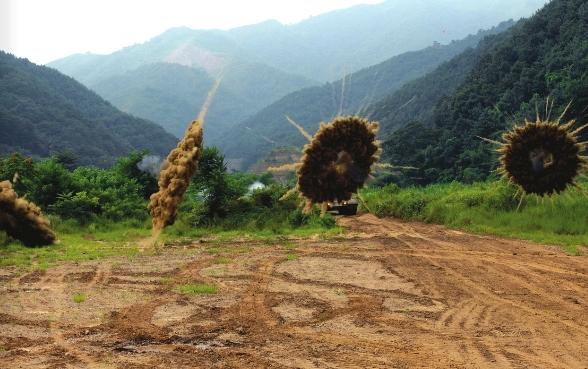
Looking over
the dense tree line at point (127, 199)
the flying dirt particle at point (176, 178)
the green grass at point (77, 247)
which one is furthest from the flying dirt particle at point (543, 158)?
the dense tree line at point (127, 199)

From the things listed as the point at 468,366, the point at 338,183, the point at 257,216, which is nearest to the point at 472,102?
the point at 257,216

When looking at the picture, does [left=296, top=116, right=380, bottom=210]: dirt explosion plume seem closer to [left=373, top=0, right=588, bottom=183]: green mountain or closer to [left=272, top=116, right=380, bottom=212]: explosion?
[left=272, top=116, right=380, bottom=212]: explosion

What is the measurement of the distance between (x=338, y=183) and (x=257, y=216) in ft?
73.1

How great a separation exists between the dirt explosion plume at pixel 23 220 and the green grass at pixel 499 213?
32.7ft

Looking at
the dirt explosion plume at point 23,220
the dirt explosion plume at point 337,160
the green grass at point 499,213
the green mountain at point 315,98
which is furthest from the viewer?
the green mountain at point 315,98

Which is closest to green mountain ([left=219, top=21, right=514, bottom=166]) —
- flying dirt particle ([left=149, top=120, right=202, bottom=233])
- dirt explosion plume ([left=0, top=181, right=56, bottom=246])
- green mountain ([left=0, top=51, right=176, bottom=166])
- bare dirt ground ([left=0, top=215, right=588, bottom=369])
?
green mountain ([left=0, top=51, right=176, bottom=166])

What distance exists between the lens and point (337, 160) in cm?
239

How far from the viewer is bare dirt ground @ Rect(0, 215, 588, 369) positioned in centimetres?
755

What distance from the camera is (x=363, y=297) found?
1123 cm

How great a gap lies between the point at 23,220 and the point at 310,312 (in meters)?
11.4

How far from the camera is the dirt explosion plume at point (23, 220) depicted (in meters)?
14.7

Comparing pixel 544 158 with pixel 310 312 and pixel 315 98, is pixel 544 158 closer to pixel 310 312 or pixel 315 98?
pixel 310 312

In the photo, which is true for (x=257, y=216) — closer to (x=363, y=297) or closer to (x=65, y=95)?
Answer: (x=363, y=297)

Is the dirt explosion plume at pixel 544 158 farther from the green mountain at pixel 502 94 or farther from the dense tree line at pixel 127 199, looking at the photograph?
the green mountain at pixel 502 94
